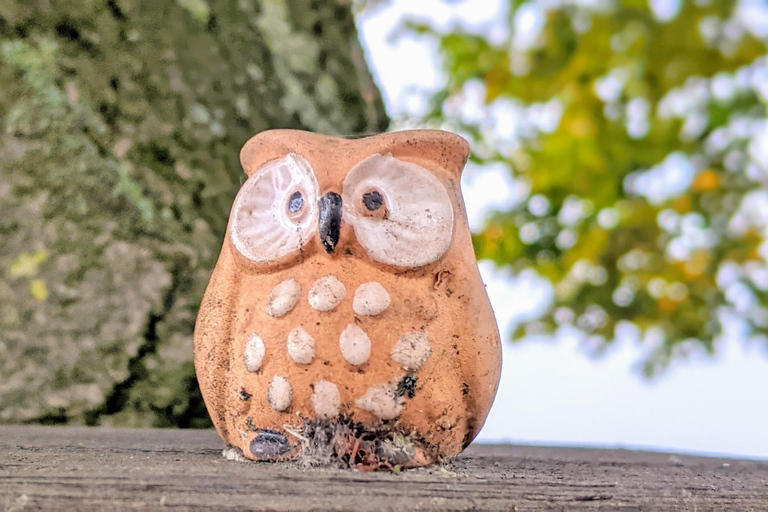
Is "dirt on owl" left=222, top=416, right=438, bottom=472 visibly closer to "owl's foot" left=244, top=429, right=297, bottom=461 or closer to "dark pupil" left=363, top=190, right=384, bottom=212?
"owl's foot" left=244, top=429, right=297, bottom=461

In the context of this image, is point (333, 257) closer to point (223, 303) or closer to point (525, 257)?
point (223, 303)

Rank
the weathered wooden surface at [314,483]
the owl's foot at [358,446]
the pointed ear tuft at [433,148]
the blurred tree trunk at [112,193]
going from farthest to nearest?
the blurred tree trunk at [112,193] → the pointed ear tuft at [433,148] → the owl's foot at [358,446] → the weathered wooden surface at [314,483]

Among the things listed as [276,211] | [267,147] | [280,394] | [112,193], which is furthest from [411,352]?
[112,193]

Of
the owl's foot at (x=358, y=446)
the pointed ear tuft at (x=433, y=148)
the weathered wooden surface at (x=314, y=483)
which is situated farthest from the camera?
the pointed ear tuft at (x=433, y=148)

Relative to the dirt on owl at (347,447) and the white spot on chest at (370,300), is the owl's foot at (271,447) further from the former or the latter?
the white spot on chest at (370,300)

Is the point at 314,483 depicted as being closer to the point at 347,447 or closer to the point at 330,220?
the point at 347,447

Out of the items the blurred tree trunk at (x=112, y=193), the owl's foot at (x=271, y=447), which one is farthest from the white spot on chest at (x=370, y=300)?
the blurred tree trunk at (x=112, y=193)
